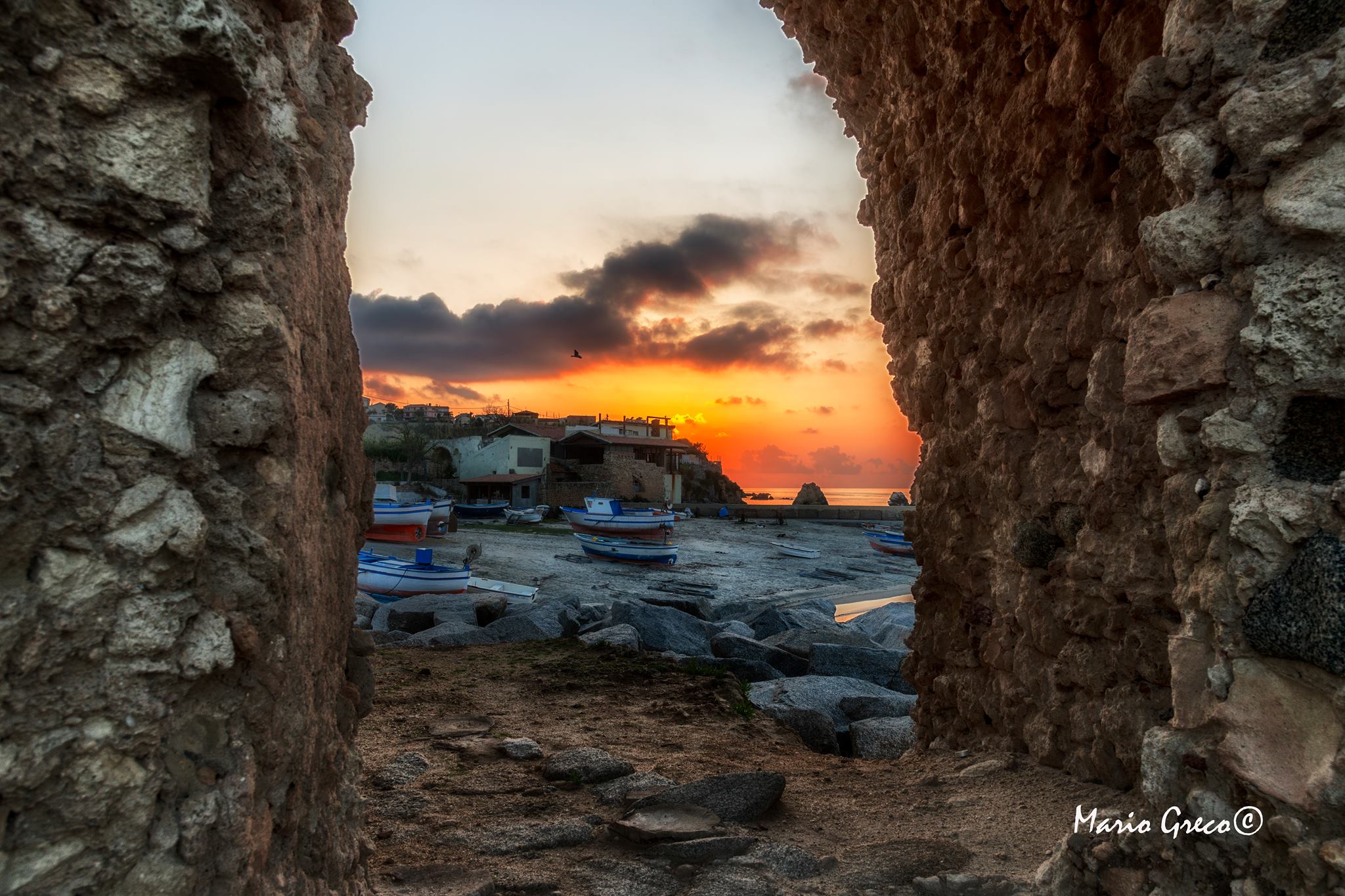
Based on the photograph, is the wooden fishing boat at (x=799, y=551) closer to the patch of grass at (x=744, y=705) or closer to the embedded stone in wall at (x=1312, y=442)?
the patch of grass at (x=744, y=705)

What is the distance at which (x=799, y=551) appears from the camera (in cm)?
3020

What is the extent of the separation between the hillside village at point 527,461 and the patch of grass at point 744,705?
36200 mm

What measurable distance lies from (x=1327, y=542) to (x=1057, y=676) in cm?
237

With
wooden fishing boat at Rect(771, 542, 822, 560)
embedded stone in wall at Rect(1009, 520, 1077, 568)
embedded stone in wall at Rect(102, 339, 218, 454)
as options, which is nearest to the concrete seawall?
wooden fishing boat at Rect(771, 542, 822, 560)

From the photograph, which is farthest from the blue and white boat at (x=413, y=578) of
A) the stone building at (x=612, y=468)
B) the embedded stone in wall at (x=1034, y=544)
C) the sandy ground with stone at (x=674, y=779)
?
the stone building at (x=612, y=468)

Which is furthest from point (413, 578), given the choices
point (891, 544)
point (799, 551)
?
point (891, 544)

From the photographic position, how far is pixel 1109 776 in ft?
12.8

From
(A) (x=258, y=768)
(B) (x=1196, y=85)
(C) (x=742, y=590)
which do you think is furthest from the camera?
(C) (x=742, y=590)

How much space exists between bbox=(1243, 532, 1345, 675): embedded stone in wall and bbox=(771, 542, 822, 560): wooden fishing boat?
89.7ft

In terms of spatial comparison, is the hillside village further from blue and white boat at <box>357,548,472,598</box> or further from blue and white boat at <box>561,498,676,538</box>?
blue and white boat at <box>357,548,472,598</box>

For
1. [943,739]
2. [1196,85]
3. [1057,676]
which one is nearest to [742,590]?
[943,739]

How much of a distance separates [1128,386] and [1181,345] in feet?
0.98

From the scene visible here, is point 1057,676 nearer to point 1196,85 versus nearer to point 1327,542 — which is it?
point 1327,542

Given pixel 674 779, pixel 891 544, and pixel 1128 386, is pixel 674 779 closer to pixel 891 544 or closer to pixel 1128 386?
pixel 1128 386
